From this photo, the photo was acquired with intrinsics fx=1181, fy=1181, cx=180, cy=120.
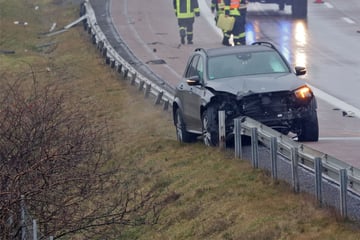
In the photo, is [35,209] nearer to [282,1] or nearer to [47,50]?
[47,50]

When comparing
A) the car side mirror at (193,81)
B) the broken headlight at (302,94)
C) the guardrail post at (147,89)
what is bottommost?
the guardrail post at (147,89)

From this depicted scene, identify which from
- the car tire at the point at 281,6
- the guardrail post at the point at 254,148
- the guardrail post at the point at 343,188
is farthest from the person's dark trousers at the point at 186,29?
the guardrail post at the point at 343,188

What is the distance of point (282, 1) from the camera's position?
127ft

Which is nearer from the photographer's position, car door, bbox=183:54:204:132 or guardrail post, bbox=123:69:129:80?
car door, bbox=183:54:204:132

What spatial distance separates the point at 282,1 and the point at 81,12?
21.9 ft

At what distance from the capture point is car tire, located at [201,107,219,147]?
17.0 m

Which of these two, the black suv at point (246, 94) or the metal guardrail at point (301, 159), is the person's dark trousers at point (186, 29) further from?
the metal guardrail at point (301, 159)

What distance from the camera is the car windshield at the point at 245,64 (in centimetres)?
1767

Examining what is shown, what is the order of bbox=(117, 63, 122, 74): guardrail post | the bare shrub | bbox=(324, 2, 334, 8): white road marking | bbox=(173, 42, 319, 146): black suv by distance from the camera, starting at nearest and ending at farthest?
the bare shrub → bbox=(173, 42, 319, 146): black suv → bbox=(117, 63, 122, 74): guardrail post → bbox=(324, 2, 334, 8): white road marking

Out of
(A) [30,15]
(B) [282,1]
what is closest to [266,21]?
(B) [282,1]

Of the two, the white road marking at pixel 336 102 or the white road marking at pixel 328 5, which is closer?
the white road marking at pixel 336 102

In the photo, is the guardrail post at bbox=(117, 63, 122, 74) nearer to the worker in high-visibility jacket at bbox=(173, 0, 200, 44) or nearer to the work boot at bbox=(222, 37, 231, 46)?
the work boot at bbox=(222, 37, 231, 46)

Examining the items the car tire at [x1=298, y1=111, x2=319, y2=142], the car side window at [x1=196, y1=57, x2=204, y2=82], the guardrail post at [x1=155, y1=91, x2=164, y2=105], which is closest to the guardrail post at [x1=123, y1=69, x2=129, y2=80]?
the guardrail post at [x1=155, y1=91, x2=164, y2=105]

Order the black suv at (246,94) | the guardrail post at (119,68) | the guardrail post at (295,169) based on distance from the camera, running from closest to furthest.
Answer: the guardrail post at (295,169), the black suv at (246,94), the guardrail post at (119,68)
